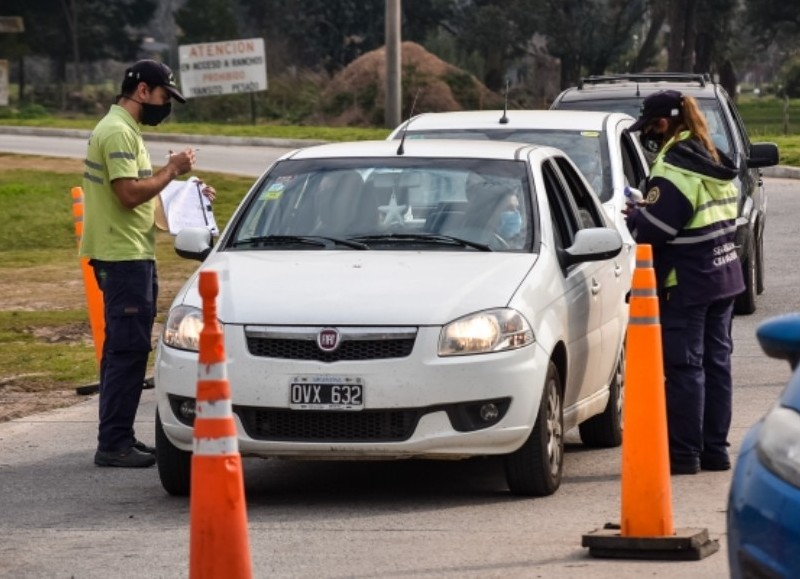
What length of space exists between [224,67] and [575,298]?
4188 cm

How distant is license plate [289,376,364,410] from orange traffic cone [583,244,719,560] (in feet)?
4.10

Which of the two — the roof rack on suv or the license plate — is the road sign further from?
the license plate

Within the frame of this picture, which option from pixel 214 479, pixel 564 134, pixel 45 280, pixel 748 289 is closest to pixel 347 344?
pixel 214 479

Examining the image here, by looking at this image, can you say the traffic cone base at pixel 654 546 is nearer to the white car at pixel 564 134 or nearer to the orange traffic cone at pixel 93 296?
the orange traffic cone at pixel 93 296

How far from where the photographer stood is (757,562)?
4703mm

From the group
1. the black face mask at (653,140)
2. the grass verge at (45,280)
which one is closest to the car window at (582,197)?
the black face mask at (653,140)

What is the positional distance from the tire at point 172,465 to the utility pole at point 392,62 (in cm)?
2778

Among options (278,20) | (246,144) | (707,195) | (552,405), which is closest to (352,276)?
(552,405)

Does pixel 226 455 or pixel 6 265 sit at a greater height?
pixel 226 455

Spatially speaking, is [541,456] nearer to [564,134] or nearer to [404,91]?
[564,134]

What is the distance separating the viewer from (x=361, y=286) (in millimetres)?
8344

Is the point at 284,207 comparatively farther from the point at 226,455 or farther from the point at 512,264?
the point at 226,455

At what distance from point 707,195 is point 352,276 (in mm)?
1708

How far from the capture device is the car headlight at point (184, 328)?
27.7 feet
